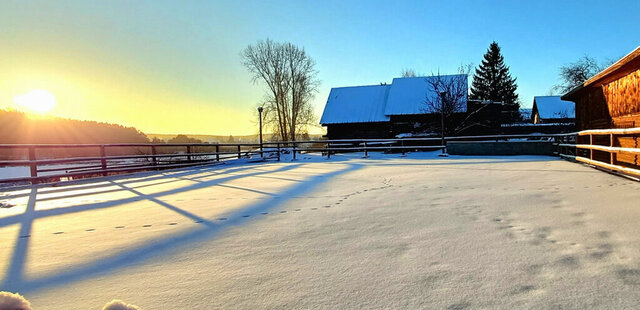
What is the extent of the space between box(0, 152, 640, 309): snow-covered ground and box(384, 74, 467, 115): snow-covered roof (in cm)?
1866

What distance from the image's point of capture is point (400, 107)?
878 inches

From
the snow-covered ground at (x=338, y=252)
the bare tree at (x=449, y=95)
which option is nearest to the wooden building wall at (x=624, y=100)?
the snow-covered ground at (x=338, y=252)

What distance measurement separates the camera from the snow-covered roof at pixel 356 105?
23.0 m

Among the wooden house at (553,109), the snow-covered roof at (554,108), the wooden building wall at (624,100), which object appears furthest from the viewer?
the snow-covered roof at (554,108)

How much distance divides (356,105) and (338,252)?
74.2 feet

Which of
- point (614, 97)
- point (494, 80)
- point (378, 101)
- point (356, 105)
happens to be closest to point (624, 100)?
point (614, 97)

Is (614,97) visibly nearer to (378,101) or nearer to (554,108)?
(378,101)

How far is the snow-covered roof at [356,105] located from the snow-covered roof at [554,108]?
1713cm

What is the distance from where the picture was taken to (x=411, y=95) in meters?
23.0

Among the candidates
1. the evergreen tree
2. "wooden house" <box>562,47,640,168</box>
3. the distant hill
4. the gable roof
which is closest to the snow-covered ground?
"wooden house" <box>562,47,640,168</box>

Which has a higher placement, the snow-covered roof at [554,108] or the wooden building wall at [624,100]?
the snow-covered roof at [554,108]

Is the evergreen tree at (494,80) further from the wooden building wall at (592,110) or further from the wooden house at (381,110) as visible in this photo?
the wooden building wall at (592,110)

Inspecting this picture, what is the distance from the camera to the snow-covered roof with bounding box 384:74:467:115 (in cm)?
2194

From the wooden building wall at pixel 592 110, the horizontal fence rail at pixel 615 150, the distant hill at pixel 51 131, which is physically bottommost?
the horizontal fence rail at pixel 615 150
